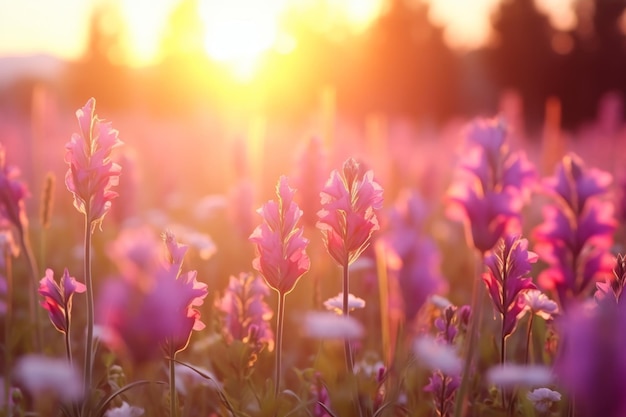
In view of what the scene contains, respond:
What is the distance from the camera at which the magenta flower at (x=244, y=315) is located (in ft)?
8.61

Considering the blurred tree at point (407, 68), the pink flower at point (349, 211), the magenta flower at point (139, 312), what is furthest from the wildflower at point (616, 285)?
the blurred tree at point (407, 68)

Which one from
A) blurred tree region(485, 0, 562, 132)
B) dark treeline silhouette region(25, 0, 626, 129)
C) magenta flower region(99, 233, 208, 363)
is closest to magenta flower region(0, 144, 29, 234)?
magenta flower region(99, 233, 208, 363)

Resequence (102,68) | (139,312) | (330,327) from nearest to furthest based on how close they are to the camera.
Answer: (139,312) → (330,327) → (102,68)

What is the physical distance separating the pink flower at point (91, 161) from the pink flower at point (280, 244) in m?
0.47

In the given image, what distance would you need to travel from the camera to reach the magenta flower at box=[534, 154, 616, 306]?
9.13ft

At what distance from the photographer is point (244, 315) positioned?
2654 mm

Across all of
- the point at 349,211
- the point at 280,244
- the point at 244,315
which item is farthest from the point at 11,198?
the point at 349,211

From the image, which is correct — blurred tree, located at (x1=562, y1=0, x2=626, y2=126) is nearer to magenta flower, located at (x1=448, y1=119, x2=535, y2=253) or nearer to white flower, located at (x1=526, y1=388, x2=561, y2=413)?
magenta flower, located at (x1=448, y1=119, x2=535, y2=253)

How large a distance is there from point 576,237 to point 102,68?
5622 centimetres

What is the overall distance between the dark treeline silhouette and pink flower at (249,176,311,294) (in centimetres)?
3031

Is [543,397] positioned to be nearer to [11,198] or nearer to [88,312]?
[88,312]

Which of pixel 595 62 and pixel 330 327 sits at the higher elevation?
pixel 595 62

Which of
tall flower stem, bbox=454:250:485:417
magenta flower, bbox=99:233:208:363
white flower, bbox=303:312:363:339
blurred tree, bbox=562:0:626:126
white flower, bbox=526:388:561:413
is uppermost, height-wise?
blurred tree, bbox=562:0:626:126

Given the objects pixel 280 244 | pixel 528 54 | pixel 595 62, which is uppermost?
pixel 528 54
